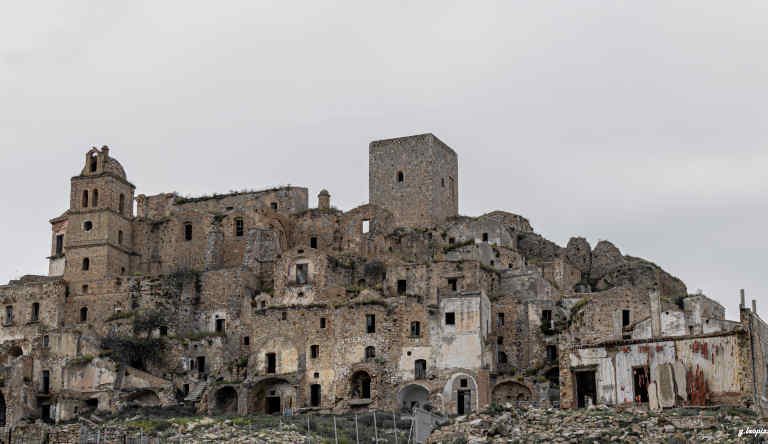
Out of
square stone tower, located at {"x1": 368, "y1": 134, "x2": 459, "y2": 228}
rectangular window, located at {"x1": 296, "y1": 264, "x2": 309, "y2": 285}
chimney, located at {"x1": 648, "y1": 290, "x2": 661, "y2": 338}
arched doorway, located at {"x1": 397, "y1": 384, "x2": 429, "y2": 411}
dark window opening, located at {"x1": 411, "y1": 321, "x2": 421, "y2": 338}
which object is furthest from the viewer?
square stone tower, located at {"x1": 368, "y1": 134, "x2": 459, "y2": 228}

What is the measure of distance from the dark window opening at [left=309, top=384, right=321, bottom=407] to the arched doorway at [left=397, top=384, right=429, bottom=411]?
452 centimetres

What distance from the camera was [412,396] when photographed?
7569 centimetres

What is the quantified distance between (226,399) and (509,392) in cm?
1530

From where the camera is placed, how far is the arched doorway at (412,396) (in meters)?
75.0

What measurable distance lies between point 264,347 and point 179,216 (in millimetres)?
15335

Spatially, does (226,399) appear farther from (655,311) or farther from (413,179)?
(655,311)

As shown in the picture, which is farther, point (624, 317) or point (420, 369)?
point (420, 369)

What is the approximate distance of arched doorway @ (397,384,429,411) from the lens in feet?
246

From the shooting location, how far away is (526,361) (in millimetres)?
76062

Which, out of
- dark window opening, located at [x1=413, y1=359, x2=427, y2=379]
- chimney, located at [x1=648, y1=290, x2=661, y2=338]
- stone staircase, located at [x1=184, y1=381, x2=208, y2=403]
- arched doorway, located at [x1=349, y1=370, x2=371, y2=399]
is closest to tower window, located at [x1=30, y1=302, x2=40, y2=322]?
stone staircase, located at [x1=184, y1=381, x2=208, y2=403]

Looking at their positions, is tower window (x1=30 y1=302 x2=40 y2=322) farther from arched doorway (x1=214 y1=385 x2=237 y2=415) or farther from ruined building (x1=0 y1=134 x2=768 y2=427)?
arched doorway (x1=214 y1=385 x2=237 y2=415)

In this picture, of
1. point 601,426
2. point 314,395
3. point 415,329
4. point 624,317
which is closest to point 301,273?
point 314,395

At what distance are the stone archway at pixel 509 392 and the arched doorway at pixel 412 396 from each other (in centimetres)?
353

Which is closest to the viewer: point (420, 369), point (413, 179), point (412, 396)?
point (420, 369)
